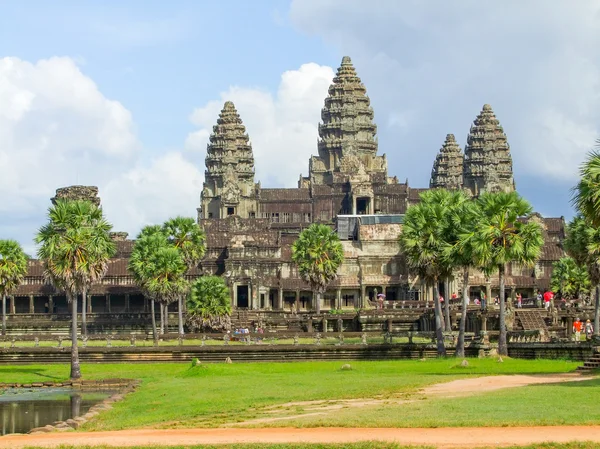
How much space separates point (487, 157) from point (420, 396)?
453ft

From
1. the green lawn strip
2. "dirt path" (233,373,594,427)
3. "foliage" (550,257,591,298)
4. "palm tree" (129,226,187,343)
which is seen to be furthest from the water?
"foliage" (550,257,591,298)

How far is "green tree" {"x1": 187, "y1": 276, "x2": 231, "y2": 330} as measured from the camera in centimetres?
9381

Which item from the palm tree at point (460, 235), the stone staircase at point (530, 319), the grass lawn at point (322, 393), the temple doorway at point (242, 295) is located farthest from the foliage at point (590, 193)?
the temple doorway at point (242, 295)

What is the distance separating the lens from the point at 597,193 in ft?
133

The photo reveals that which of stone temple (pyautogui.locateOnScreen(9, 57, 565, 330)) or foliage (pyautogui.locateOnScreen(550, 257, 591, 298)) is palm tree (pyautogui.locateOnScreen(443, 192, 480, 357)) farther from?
foliage (pyautogui.locateOnScreen(550, 257, 591, 298))

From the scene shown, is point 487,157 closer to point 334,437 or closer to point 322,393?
point 322,393

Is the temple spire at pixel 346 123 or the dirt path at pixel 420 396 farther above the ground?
the temple spire at pixel 346 123

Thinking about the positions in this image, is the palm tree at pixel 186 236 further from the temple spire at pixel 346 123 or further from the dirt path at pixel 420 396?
the temple spire at pixel 346 123

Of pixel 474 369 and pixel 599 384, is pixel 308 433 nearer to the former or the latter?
pixel 599 384

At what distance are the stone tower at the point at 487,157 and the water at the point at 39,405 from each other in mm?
119805

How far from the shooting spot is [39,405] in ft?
164

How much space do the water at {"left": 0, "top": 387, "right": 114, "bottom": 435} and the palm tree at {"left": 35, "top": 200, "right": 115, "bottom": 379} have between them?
5872 mm

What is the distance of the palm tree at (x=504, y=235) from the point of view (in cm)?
6425

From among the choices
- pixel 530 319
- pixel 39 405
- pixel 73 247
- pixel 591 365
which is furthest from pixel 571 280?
pixel 39 405
